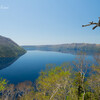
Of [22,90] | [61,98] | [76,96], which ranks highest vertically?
[76,96]

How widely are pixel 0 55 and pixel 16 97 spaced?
172 m

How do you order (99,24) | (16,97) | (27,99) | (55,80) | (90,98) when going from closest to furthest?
(99,24)
(55,80)
(90,98)
(27,99)
(16,97)

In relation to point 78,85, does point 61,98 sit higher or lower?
lower

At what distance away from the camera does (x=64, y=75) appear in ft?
84.5

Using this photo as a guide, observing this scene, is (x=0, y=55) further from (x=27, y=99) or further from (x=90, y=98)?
(x=90, y=98)

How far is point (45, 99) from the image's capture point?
961 inches

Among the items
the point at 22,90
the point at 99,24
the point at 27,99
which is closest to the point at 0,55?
the point at 22,90

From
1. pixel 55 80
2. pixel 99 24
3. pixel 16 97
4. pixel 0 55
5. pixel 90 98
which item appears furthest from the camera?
pixel 0 55

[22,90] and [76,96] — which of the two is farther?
[22,90]

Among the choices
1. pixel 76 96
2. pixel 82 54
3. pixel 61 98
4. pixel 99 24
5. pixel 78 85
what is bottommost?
pixel 61 98

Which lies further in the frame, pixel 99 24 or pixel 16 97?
pixel 16 97

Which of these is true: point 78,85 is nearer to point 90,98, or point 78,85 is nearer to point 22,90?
point 90,98

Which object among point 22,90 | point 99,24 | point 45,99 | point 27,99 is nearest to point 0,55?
point 22,90

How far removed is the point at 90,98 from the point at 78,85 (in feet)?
20.4
